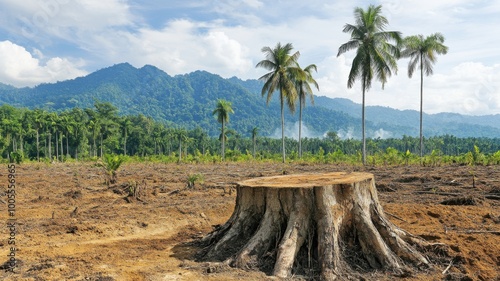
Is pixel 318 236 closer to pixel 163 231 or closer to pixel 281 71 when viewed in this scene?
pixel 163 231

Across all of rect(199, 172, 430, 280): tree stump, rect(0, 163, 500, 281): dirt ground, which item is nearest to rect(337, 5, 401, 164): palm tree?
rect(0, 163, 500, 281): dirt ground

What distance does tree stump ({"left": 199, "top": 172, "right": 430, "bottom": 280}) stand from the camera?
4891 millimetres

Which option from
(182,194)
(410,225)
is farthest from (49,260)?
(182,194)

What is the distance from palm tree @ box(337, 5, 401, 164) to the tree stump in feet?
76.2

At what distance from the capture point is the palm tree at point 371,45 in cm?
2684

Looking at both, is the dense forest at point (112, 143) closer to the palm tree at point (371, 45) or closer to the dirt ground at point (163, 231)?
the palm tree at point (371, 45)

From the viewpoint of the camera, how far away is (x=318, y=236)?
507cm

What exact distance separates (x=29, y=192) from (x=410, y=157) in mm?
24131

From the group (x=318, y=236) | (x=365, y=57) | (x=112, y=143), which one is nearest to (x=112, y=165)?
(x=318, y=236)

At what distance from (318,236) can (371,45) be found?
978 inches

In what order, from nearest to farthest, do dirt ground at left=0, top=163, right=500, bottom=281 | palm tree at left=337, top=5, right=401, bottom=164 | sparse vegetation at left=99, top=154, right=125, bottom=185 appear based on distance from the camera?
dirt ground at left=0, top=163, right=500, bottom=281, sparse vegetation at left=99, top=154, right=125, bottom=185, palm tree at left=337, top=5, right=401, bottom=164

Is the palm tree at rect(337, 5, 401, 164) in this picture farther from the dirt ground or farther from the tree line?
the dirt ground

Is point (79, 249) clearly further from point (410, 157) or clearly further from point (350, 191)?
point (410, 157)

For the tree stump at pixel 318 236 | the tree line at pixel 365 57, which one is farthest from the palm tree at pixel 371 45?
the tree stump at pixel 318 236
